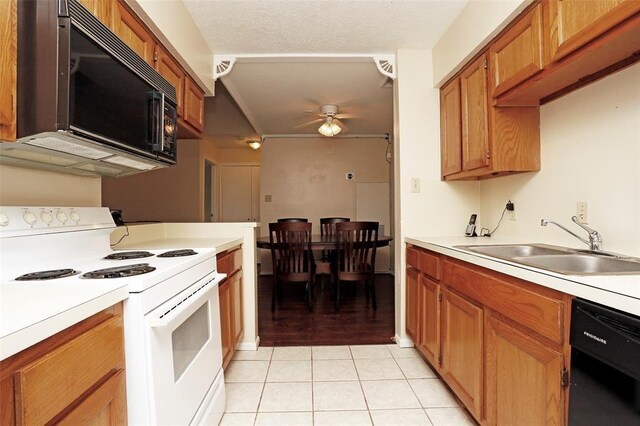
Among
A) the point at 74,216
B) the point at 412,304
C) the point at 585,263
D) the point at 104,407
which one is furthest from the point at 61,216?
the point at 585,263

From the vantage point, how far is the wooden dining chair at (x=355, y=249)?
11.1 feet

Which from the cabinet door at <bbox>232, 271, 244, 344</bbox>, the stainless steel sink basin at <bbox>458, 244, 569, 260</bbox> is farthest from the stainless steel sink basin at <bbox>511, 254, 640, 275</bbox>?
the cabinet door at <bbox>232, 271, 244, 344</bbox>

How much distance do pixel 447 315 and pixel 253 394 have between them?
119cm

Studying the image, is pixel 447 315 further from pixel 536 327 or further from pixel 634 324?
pixel 634 324

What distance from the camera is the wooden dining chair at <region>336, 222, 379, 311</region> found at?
133 inches

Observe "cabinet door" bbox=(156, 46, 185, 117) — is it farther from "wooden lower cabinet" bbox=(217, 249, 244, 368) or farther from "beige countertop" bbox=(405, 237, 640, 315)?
"beige countertop" bbox=(405, 237, 640, 315)

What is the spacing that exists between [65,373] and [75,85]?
0.81 metres

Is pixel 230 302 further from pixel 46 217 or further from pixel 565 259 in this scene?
pixel 565 259

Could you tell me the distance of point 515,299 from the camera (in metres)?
1.15

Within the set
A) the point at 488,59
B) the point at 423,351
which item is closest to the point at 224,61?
the point at 488,59

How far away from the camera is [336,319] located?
3.08 metres

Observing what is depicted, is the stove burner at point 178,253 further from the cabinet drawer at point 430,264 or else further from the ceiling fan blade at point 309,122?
the ceiling fan blade at point 309,122

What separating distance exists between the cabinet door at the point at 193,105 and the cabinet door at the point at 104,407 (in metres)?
1.69

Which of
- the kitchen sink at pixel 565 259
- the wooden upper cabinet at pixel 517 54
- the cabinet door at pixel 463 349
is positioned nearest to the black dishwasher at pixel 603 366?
the kitchen sink at pixel 565 259
